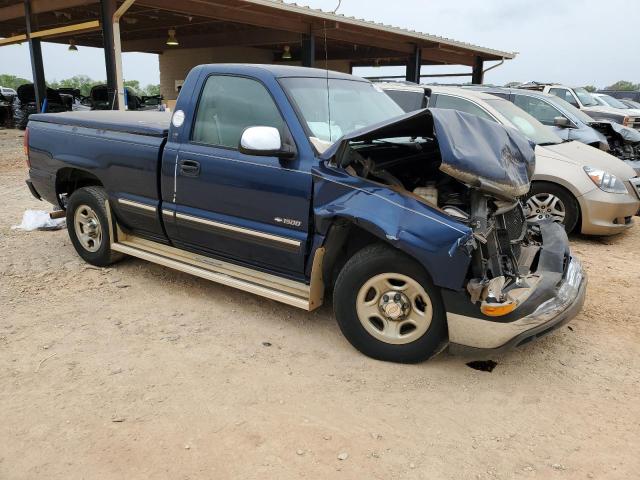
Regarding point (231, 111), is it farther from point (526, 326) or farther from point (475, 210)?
point (526, 326)

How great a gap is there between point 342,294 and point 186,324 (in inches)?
52.0

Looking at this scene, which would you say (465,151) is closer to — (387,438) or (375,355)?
(375,355)

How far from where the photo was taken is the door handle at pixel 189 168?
4.04 meters

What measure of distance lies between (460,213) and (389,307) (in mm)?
712

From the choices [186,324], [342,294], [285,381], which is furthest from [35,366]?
[342,294]

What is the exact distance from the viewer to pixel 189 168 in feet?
13.4

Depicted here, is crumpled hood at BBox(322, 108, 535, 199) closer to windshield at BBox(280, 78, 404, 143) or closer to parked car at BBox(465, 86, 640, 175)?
windshield at BBox(280, 78, 404, 143)

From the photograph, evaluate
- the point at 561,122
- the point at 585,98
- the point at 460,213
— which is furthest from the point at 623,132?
the point at 585,98

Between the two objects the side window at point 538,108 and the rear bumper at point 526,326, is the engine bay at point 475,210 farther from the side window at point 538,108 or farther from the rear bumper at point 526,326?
the side window at point 538,108

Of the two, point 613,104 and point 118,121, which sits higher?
point 613,104

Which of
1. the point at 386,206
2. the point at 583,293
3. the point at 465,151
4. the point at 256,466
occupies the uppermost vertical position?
the point at 465,151

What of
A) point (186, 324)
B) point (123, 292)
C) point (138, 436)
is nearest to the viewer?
point (138, 436)

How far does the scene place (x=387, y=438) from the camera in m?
2.71

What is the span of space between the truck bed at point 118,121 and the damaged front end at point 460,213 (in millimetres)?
1801
